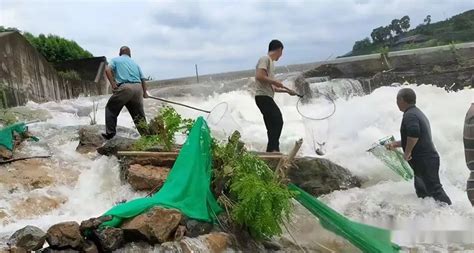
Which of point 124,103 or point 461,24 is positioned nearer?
point 124,103

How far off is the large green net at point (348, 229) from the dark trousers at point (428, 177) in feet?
4.04

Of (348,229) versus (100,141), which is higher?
(100,141)

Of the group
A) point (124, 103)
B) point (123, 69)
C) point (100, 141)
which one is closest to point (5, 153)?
point (100, 141)

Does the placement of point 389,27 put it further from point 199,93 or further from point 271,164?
point 271,164

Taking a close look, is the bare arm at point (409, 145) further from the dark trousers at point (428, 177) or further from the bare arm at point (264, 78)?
the bare arm at point (264, 78)

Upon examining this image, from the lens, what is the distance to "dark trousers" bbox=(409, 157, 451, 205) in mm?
6730

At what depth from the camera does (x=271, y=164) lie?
22.0 ft

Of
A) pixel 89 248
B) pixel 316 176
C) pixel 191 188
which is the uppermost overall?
pixel 191 188

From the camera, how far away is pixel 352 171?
9562 mm

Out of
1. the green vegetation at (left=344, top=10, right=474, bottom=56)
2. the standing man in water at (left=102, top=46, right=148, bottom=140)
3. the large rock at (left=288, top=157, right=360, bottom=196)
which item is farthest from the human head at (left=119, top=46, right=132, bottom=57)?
the green vegetation at (left=344, top=10, right=474, bottom=56)

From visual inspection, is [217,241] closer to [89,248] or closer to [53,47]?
[89,248]

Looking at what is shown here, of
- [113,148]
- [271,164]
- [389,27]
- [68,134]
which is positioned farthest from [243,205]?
[389,27]

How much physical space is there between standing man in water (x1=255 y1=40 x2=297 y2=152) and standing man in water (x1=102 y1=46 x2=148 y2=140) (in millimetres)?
2160

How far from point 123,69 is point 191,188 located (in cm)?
389
